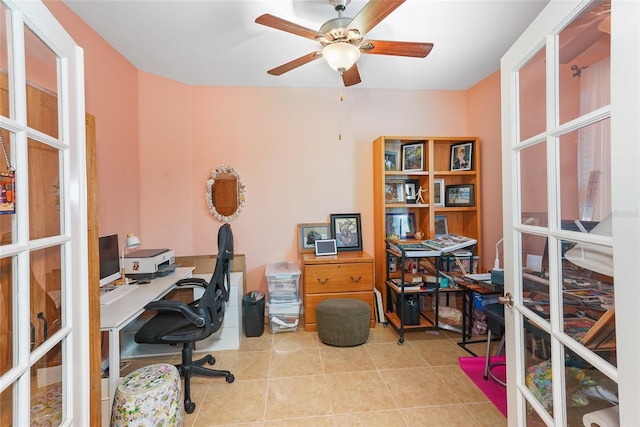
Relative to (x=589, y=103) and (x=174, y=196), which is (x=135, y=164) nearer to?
(x=174, y=196)

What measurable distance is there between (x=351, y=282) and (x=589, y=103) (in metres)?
2.27

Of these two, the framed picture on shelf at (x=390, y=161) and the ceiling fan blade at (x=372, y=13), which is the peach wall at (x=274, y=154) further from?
the ceiling fan blade at (x=372, y=13)

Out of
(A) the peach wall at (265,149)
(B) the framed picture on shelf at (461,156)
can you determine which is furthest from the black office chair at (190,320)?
(B) the framed picture on shelf at (461,156)

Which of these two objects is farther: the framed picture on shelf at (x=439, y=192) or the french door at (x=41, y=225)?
the framed picture on shelf at (x=439, y=192)

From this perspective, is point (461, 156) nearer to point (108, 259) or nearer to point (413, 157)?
point (413, 157)

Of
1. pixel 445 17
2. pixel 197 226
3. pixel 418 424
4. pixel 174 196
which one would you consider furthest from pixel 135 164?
pixel 418 424

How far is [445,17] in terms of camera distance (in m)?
1.92

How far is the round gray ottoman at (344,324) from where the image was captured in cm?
242

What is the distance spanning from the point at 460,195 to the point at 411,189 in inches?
21.1

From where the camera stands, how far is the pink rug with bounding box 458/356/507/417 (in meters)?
1.75

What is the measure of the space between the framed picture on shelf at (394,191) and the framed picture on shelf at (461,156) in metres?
0.64

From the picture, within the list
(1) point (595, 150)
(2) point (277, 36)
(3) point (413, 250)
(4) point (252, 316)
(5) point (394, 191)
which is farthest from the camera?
(5) point (394, 191)

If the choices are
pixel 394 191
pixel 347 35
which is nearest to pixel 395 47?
pixel 347 35

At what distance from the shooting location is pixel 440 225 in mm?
3129
